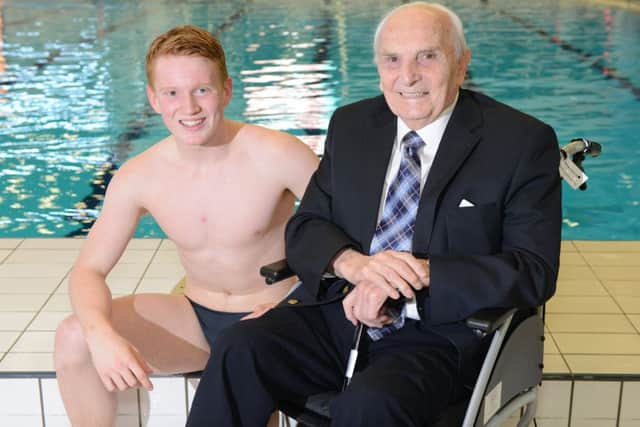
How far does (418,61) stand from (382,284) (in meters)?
0.53

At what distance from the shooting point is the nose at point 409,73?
6.48 feet

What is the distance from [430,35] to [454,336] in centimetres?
68

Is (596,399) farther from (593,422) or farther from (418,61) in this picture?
(418,61)


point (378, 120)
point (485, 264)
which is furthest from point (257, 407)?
point (378, 120)

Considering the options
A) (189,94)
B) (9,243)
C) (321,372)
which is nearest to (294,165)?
(189,94)

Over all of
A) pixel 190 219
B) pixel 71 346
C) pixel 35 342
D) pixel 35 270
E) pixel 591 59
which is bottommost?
pixel 591 59

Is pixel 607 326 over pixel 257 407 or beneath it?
beneath

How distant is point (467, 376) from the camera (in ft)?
6.18

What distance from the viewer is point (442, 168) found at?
1976 millimetres

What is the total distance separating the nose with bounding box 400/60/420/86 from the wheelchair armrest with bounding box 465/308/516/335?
56 cm

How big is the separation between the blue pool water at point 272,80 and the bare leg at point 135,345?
8.21 ft

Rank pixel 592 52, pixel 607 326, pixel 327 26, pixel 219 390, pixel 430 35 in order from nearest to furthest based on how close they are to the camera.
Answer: pixel 219 390 → pixel 430 35 → pixel 607 326 → pixel 592 52 → pixel 327 26

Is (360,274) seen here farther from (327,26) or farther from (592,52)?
(327,26)

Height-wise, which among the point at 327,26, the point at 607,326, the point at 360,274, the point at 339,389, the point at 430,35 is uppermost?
the point at 430,35
